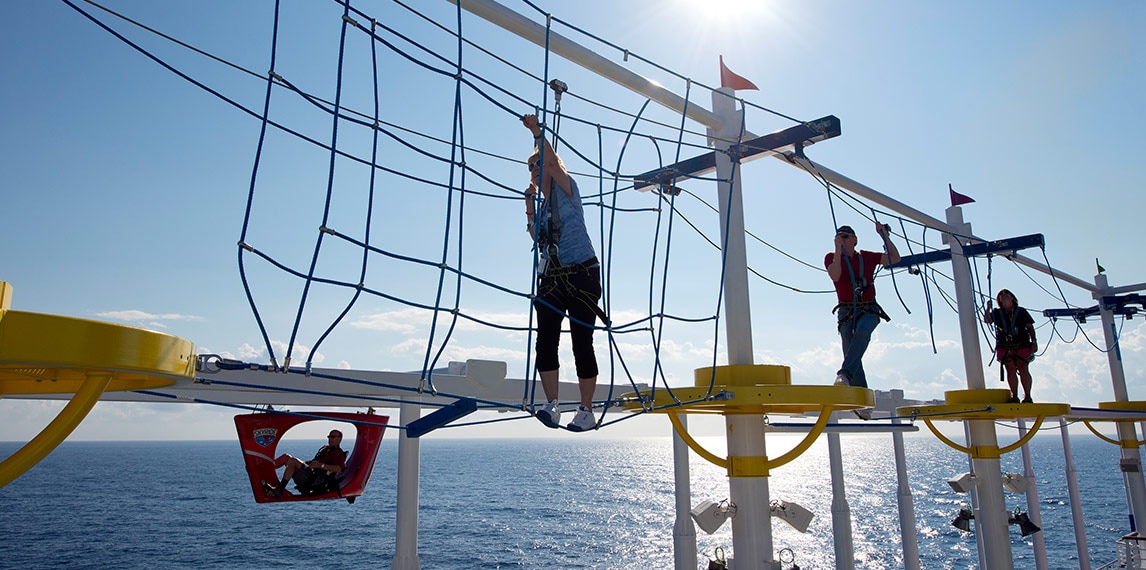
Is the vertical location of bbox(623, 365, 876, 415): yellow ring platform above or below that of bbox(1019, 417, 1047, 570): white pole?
above

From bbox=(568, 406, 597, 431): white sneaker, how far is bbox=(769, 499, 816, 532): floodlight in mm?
1881

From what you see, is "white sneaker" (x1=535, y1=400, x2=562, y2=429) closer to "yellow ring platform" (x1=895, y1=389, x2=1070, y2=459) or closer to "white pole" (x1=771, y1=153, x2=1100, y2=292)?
"white pole" (x1=771, y1=153, x2=1100, y2=292)

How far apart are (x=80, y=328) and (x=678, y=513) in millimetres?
5354

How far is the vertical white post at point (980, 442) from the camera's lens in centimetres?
763

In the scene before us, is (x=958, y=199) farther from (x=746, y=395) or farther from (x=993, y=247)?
(x=746, y=395)

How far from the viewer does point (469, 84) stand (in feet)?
10.2

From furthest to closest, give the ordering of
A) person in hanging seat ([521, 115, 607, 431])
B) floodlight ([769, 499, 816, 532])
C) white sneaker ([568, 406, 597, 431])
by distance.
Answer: floodlight ([769, 499, 816, 532]), person in hanging seat ([521, 115, 607, 431]), white sneaker ([568, 406, 597, 431])

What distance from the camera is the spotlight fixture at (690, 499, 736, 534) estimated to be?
13.8 ft

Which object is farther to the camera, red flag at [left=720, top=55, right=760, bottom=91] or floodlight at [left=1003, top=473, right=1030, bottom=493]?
floodlight at [left=1003, top=473, right=1030, bottom=493]

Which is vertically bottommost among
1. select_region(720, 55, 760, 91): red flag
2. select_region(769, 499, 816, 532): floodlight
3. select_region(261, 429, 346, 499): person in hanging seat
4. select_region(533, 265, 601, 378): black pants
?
select_region(769, 499, 816, 532): floodlight

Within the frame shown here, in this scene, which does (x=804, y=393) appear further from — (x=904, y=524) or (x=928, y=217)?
(x=904, y=524)

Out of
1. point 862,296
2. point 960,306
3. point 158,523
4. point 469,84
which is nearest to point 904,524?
point 960,306

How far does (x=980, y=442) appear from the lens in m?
7.93

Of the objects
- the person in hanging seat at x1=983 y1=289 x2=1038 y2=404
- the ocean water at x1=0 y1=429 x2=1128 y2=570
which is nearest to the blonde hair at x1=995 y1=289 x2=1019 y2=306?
the person in hanging seat at x1=983 y1=289 x2=1038 y2=404
